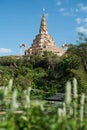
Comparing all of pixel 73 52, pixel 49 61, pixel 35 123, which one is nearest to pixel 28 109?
pixel 35 123

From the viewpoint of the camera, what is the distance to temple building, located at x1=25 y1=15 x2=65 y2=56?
227 ft

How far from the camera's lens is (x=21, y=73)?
45625 mm

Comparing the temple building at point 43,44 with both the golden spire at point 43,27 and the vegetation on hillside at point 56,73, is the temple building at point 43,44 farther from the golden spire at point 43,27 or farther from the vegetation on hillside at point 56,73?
the vegetation on hillside at point 56,73

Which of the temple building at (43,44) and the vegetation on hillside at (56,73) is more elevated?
the temple building at (43,44)

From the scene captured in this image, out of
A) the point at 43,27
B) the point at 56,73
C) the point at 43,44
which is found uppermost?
the point at 43,27

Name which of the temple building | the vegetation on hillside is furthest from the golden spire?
the vegetation on hillside

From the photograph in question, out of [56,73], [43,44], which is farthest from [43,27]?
[56,73]

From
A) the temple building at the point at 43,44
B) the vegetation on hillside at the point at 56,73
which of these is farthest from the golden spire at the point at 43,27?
the vegetation on hillside at the point at 56,73

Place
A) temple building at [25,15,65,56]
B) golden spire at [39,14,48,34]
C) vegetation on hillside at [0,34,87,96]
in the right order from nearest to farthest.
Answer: vegetation on hillside at [0,34,87,96] → temple building at [25,15,65,56] → golden spire at [39,14,48,34]

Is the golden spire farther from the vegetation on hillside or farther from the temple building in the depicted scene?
the vegetation on hillside

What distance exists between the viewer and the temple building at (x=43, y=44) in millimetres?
69125

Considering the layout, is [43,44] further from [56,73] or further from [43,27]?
[56,73]

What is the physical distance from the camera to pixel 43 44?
71.9 meters

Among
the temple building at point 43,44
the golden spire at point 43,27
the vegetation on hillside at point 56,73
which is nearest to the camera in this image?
the vegetation on hillside at point 56,73
